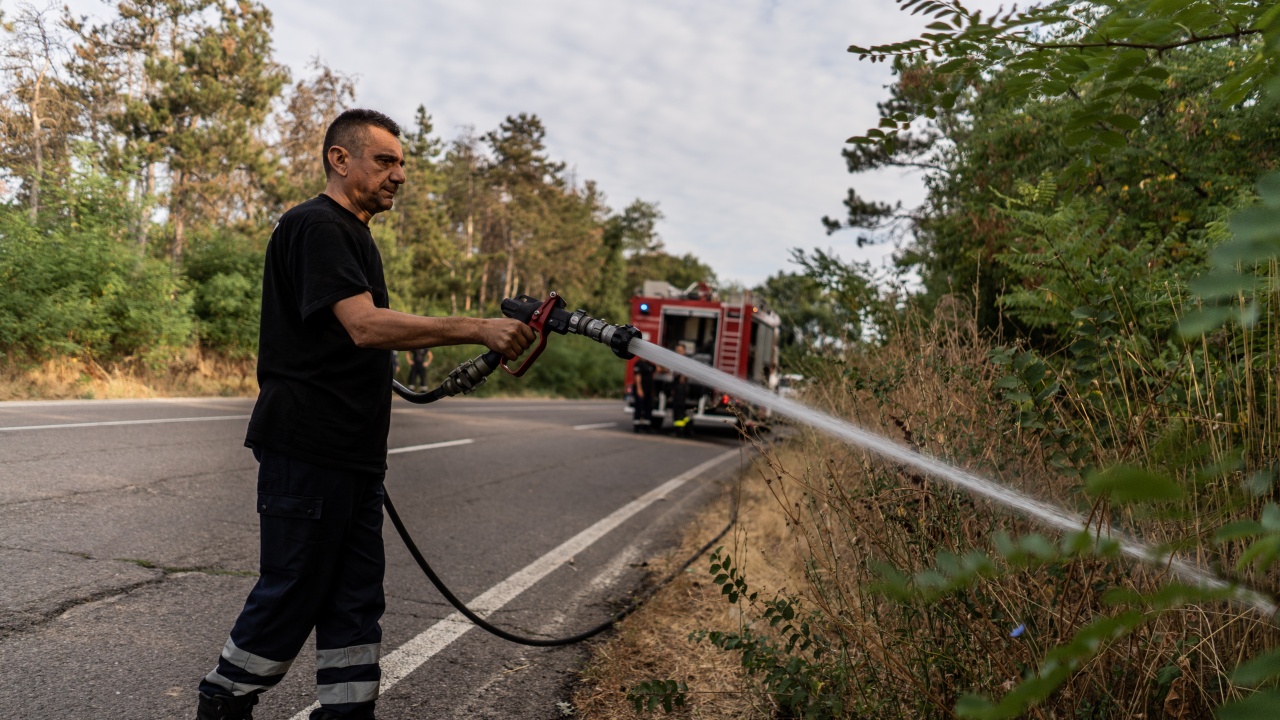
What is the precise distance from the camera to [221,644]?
11.7ft

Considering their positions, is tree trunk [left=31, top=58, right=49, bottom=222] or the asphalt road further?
tree trunk [left=31, top=58, right=49, bottom=222]

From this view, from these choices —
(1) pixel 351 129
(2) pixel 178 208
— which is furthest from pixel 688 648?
(2) pixel 178 208

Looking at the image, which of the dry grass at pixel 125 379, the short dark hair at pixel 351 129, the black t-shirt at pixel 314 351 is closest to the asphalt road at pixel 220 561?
the black t-shirt at pixel 314 351

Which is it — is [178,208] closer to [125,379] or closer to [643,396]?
[125,379]

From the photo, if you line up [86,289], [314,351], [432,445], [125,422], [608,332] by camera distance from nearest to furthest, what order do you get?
[314,351] → [608,332] → [125,422] → [432,445] → [86,289]

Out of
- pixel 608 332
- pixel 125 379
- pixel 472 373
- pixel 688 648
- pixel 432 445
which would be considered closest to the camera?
pixel 608 332

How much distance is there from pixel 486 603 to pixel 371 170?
8.86 ft

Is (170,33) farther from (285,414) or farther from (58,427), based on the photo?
(285,414)

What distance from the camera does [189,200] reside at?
1001 inches

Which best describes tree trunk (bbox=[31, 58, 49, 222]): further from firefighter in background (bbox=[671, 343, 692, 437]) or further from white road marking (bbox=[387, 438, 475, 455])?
firefighter in background (bbox=[671, 343, 692, 437])

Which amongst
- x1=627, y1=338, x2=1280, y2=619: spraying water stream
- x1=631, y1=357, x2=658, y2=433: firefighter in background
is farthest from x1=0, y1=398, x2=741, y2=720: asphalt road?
x1=631, y1=357, x2=658, y2=433: firefighter in background

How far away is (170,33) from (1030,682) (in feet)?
92.1

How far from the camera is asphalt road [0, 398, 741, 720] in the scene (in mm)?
3258

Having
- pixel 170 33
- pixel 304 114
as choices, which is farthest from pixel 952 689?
pixel 304 114
